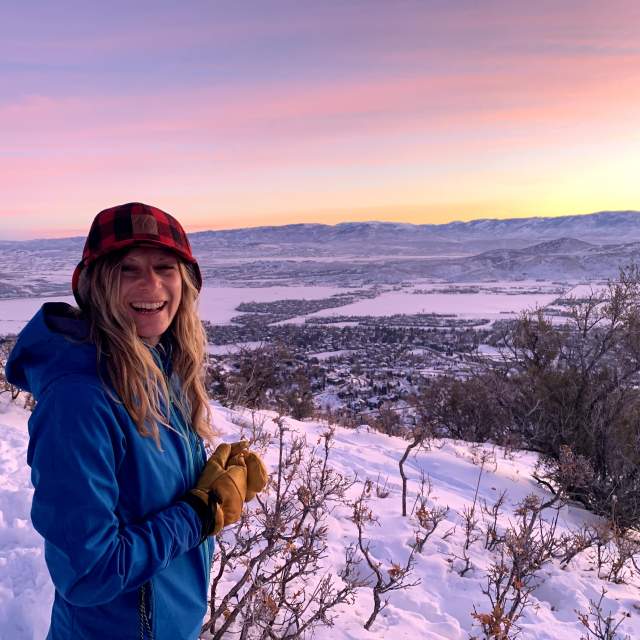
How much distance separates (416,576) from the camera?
3.58 m

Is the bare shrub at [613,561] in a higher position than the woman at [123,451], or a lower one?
lower

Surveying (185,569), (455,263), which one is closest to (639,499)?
(185,569)

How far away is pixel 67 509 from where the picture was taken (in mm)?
1008

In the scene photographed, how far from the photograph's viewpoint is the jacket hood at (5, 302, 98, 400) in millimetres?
1110

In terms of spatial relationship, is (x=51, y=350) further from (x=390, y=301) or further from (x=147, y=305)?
(x=390, y=301)

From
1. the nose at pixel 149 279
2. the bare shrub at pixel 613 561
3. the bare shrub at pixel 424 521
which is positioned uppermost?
the nose at pixel 149 279

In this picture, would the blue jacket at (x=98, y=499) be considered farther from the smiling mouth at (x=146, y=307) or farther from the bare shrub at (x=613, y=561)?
the bare shrub at (x=613, y=561)

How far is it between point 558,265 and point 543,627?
106 meters

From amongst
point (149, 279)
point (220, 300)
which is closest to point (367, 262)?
point (220, 300)

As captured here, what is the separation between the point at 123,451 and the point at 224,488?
36cm

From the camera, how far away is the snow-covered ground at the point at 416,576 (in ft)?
8.54

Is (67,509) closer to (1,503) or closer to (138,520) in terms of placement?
(138,520)

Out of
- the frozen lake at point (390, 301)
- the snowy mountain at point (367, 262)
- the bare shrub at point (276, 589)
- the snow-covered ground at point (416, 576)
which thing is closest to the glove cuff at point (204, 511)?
the bare shrub at point (276, 589)

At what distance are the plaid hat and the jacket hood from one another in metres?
0.11
